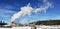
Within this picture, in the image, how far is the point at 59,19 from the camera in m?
2.49

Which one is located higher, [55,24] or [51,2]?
[51,2]

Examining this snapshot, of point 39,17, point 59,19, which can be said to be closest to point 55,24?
point 59,19

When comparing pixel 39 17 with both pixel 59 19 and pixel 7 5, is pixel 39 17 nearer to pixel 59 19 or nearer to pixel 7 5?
pixel 59 19

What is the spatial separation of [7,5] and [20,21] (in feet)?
1.20

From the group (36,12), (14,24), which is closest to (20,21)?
(14,24)

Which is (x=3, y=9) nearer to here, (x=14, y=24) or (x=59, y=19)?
(x=14, y=24)

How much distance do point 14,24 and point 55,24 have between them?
702mm

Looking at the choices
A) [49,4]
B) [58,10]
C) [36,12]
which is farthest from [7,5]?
[58,10]

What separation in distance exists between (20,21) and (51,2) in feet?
2.05

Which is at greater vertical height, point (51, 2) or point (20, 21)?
point (51, 2)

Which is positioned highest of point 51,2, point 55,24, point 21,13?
point 51,2

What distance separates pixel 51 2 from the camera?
2.51 metres

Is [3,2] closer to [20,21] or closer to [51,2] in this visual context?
[20,21]

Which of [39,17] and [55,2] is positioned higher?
[55,2]
